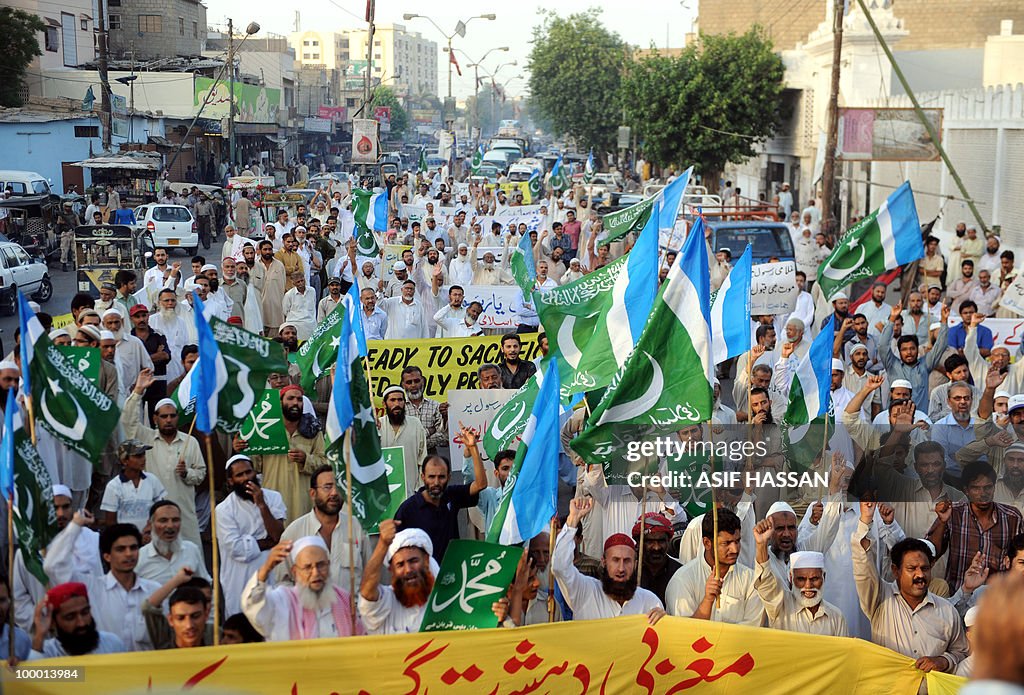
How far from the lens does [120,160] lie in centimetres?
3406

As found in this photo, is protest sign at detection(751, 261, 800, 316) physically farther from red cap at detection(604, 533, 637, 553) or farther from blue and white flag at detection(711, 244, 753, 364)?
red cap at detection(604, 533, 637, 553)

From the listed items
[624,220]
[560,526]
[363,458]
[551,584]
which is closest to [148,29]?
[624,220]

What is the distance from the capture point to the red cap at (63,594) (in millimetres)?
5207

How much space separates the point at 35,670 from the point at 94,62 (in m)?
46.2

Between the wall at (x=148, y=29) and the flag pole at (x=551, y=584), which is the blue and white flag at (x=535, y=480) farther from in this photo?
the wall at (x=148, y=29)

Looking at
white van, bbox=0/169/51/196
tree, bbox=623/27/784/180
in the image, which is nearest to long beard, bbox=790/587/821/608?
white van, bbox=0/169/51/196

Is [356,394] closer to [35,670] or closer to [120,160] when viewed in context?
[35,670]

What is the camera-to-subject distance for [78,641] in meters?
5.20

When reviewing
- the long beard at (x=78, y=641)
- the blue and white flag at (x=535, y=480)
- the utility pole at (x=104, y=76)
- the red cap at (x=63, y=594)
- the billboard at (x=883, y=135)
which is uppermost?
the utility pole at (x=104, y=76)

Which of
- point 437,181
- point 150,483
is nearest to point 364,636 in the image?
point 150,483

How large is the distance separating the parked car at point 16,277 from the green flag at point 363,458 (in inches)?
585

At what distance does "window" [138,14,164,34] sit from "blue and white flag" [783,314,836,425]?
59767mm

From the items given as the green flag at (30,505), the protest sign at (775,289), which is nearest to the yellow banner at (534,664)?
the green flag at (30,505)

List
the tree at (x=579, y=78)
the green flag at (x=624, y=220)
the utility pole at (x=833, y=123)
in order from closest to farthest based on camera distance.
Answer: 1. the green flag at (x=624, y=220)
2. the utility pole at (x=833, y=123)
3. the tree at (x=579, y=78)
